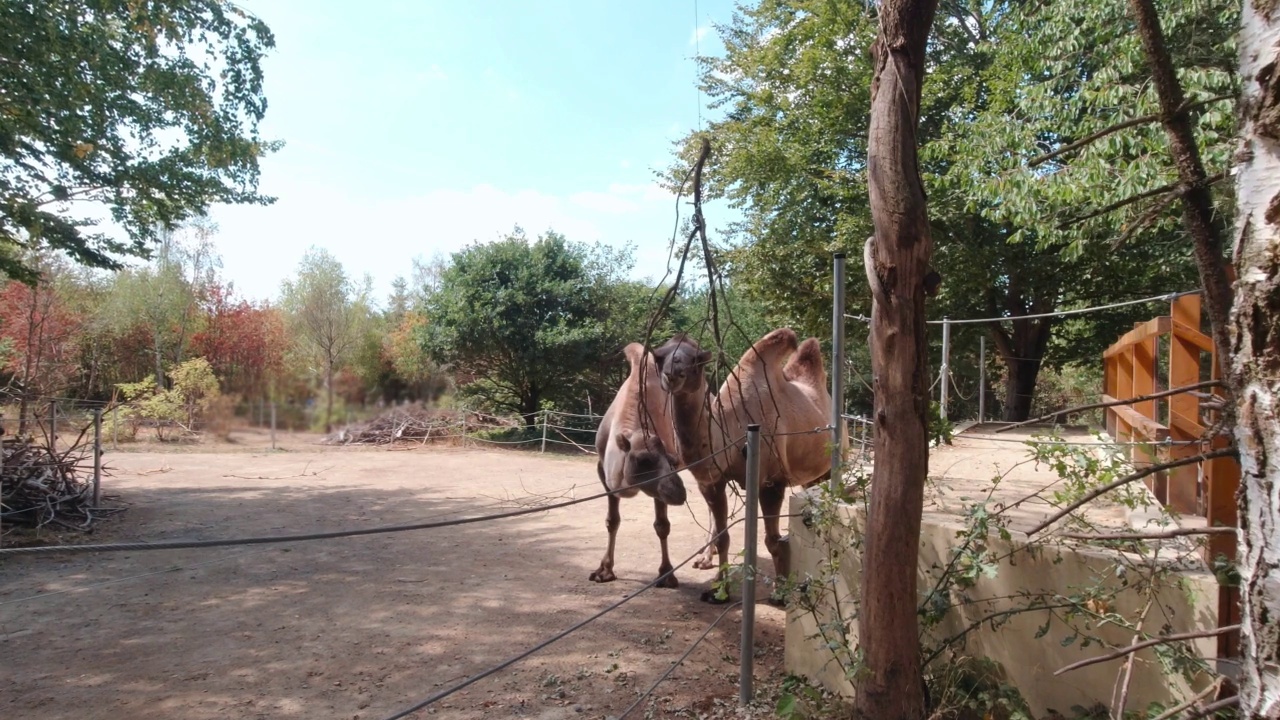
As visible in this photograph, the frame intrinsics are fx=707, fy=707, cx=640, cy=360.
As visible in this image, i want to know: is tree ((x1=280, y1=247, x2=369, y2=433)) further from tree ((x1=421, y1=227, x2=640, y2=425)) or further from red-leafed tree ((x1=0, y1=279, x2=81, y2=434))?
tree ((x1=421, y1=227, x2=640, y2=425))

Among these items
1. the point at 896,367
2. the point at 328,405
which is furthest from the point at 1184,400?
the point at 328,405

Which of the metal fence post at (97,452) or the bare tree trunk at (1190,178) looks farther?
the metal fence post at (97,452)

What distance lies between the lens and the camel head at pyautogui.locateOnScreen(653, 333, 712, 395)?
4.50m

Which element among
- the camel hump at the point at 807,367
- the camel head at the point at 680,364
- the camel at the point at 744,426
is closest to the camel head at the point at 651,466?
the camel at the point at 744,426

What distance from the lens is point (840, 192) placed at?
14438 millimetres

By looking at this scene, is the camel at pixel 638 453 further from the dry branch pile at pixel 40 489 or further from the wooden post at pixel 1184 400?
the dry branch pile at pixel 40 489

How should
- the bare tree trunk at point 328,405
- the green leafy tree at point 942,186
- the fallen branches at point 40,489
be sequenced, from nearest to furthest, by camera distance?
the bare tree trunk at point 328,405 < the fallen branches at point 40,489 < the green leafy tree at point 942,186

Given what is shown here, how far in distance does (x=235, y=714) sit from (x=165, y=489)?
8.70m

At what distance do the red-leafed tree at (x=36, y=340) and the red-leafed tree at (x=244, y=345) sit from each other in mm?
7000

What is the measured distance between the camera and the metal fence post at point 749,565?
324 cm

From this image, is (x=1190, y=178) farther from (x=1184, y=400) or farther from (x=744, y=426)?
(x=744, y=426)

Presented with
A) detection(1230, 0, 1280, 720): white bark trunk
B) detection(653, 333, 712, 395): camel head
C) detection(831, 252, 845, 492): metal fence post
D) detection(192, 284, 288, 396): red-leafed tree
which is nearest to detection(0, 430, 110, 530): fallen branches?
detection(653, 333, 712, 395): camel head

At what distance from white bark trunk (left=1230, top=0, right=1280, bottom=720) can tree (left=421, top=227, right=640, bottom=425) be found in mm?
13189

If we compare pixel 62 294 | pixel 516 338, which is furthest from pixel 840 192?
pixel 62 294
